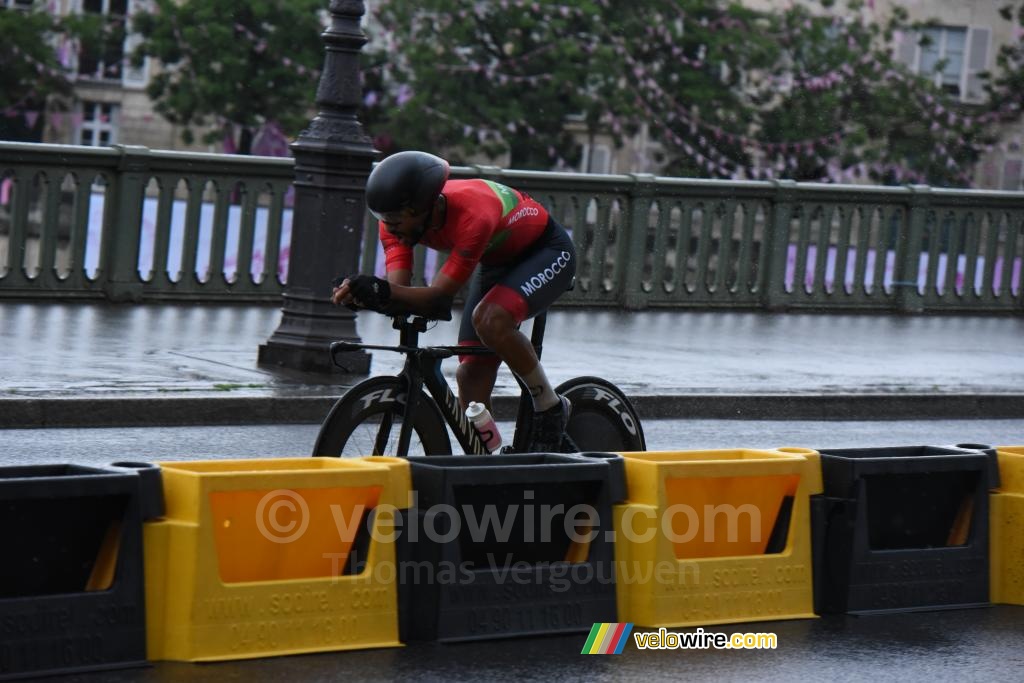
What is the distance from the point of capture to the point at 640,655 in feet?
19.6

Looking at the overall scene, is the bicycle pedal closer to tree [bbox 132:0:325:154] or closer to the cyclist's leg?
the cyclist's leg

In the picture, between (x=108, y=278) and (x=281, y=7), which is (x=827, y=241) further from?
(x=281, y=7)

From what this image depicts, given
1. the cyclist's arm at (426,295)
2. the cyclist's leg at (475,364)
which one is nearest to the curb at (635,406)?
the cyclist's leg at (475,364)

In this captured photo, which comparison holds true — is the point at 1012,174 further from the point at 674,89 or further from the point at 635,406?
the point at 635,406

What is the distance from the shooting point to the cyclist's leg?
25.0 feet

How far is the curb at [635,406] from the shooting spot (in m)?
10.2

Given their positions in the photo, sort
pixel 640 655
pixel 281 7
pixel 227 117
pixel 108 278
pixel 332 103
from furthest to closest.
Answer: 1. pixel 227 117
2. pixel 281 7
3. pixel 108 278
4. pixel 332 103
5. pixel 640 655

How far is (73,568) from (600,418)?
3.24 meters

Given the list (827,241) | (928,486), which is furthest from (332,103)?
(827,241)

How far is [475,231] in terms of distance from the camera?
23.1 ft

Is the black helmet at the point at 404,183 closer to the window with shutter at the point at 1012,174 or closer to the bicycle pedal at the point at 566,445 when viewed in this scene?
the bicycle pedal at the point at 566,445

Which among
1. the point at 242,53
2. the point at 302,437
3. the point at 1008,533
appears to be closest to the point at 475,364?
the point at 1008,533

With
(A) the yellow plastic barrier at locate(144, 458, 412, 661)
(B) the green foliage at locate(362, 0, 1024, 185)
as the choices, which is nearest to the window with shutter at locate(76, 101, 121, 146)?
(B) the green foliage at locate(362, 0, 1024, 185)

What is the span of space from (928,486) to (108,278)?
10.3 meters
